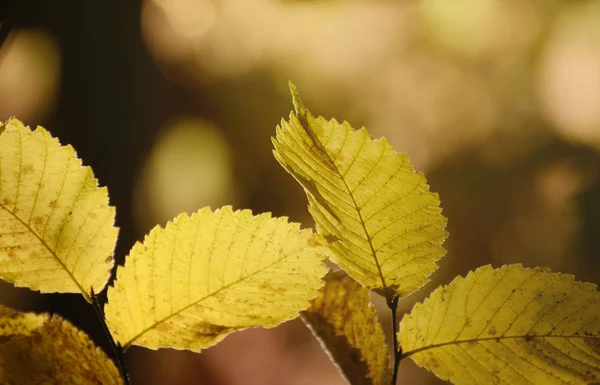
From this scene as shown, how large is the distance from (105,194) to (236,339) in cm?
528

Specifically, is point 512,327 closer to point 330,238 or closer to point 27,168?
point 330,238

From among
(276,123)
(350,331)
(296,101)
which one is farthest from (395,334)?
(276,123)

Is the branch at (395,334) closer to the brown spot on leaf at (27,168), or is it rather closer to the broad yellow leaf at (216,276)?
the broad yellow leaf at (216,276)

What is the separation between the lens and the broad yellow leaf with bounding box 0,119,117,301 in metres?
0.25

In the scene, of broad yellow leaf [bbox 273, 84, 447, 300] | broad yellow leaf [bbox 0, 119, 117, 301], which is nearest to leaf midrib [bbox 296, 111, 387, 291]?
broad yellow leaf [bbox 273, 84, 447, 300]

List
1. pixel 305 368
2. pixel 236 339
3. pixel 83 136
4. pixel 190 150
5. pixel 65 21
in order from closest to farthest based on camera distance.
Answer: pixel 83 136 < pixel 65 21 < pixel 190 150 < pixel 236 339 < pixel 305 368

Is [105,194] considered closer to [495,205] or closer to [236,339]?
[236,339]

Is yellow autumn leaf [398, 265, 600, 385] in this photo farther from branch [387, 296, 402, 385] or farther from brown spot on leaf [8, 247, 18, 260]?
brown spot on leaf [8, 247, 18, 260]

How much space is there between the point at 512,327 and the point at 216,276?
16 centimetres

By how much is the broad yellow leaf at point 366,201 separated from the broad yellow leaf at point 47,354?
0.14 meters

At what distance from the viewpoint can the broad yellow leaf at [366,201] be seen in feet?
0.81

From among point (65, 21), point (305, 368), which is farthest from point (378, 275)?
point (305, 368)

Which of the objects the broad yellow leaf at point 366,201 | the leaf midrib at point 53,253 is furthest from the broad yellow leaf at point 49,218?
the broad yellow leaf at point 366,201

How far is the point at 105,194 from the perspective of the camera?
261mm
